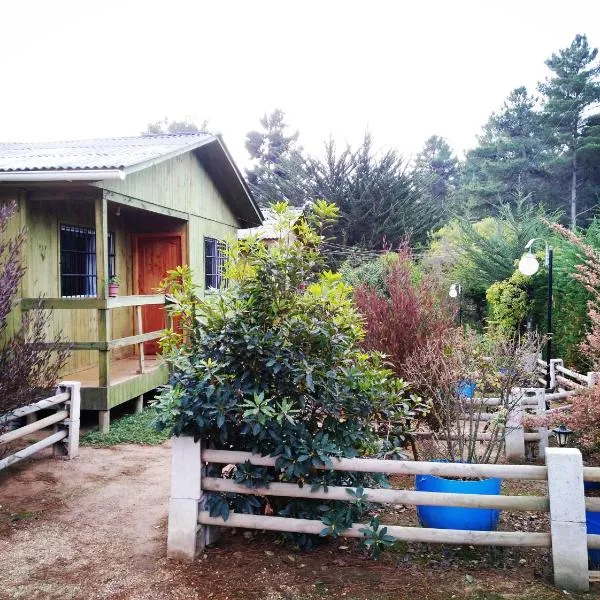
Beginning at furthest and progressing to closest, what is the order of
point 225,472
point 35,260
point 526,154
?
point 526,154, point 35,260, point 225,472

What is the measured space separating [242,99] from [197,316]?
47199mm

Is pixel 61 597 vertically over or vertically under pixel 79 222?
under

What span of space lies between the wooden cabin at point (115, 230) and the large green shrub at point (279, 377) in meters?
0.87

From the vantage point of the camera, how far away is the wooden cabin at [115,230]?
21.9ft

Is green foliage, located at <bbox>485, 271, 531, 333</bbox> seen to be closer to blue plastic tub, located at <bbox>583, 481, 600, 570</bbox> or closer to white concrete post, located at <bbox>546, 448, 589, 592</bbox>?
blue plastic tub, located at <bbox>583, 481, 600, 570</bbox>

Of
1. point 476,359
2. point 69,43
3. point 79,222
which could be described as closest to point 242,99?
point 69,43

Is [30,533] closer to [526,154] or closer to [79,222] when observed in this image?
[79,222]

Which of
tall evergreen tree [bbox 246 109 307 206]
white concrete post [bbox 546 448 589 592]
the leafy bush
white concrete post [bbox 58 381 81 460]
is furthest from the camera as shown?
tall evergreen tree [bbox 246 109 307 206]

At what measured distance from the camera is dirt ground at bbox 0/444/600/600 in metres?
3.12

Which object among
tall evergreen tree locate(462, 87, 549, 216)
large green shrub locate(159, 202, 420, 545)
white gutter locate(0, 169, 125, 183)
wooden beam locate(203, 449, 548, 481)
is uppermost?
tall evergreen tree locate(462, 87, 549, 216)

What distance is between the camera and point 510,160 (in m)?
30.9

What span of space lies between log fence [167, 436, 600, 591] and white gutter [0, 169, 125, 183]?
12.4ft

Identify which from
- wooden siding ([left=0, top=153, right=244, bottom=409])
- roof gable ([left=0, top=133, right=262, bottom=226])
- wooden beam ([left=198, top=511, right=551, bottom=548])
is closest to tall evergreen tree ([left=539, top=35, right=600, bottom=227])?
roof gable ([left=0, top=133, right=262, bottom=226])

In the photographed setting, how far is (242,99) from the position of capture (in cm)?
4722
